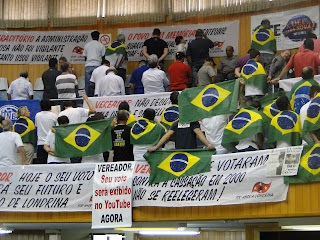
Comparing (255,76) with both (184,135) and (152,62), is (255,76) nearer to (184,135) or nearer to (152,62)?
(184,135)

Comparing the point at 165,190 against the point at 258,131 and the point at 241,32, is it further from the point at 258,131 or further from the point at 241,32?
the point at 241,32

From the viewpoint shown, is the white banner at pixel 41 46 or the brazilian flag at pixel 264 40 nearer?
the brazilian flag at pixel 264 40

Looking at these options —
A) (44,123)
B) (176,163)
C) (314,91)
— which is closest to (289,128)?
(314,91)

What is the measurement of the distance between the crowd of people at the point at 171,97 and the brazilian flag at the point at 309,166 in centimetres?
30

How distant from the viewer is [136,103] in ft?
54.6

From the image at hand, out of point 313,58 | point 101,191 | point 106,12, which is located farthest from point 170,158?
point 106,12

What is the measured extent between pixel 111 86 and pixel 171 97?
324 cm

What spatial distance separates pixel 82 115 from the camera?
15633 millimetres

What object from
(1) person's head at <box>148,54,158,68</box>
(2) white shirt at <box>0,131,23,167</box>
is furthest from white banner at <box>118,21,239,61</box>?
(2) white shirt at <box>0,131,23,167</box>

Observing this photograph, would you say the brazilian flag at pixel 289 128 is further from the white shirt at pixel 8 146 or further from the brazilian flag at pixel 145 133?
the white shirt at pixel 8 146

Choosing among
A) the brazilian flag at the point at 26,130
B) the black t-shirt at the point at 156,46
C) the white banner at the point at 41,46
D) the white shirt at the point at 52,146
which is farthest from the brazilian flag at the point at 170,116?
the white banner at the point at 41,46

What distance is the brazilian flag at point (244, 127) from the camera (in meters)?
12.6

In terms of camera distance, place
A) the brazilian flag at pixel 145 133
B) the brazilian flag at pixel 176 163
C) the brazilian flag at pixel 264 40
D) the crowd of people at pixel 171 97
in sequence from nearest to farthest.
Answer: the crowd of people at pixel 171 97 → the brazilian flag at pixel 176 163 → the brazilian flag at pixel 145 133 → the brazilian flag at pixel 264 40

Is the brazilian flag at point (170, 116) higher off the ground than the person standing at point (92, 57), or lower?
lower
